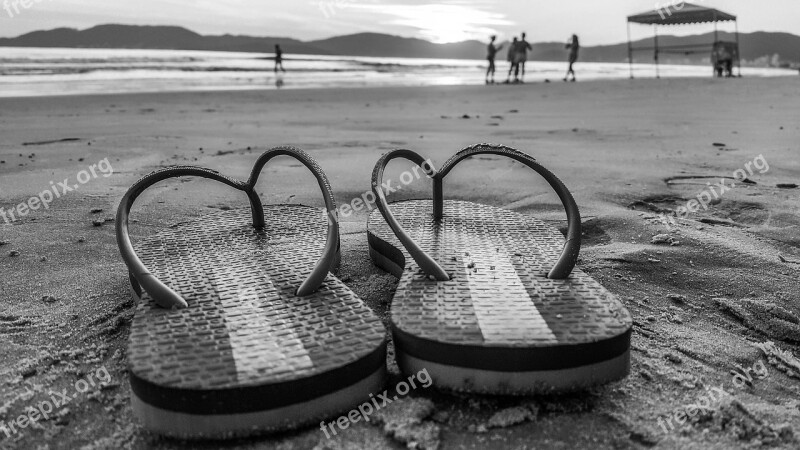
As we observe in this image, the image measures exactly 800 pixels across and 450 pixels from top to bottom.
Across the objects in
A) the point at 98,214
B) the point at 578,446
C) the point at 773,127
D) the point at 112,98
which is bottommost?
the point at 578,446

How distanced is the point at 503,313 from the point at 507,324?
2.1 inches

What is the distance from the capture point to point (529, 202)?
240 centimetres

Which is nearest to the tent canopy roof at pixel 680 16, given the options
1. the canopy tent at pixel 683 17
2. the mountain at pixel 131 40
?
the canopy tent at pixel 683 17

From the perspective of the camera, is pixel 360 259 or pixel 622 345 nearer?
pixel 622 345

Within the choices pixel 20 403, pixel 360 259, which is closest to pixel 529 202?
pixel 360 259

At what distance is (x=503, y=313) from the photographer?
104 centimetres

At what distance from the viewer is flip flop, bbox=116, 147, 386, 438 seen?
838 mm

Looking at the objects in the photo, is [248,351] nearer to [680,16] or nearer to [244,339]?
[244,339]

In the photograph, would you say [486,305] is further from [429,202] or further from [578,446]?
[429,202]

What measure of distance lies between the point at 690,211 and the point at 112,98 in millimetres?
8992

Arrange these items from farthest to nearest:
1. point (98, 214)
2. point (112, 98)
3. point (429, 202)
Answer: point (112, 98) → point (98, 214) → point (429, 202)

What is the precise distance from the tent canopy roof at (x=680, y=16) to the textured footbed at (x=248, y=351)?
17.8 m

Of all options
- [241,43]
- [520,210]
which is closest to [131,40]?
[241,43]

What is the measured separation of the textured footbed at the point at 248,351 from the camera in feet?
2.74
